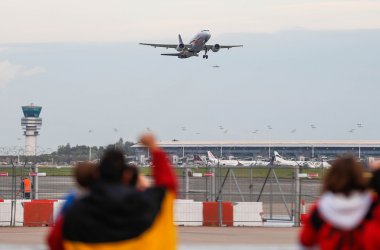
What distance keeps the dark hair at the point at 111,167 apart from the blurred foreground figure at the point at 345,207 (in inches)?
52.7

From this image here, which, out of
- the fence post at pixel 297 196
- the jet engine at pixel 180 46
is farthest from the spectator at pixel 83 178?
the jet engine at pixel 180 46

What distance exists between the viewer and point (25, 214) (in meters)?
25.9

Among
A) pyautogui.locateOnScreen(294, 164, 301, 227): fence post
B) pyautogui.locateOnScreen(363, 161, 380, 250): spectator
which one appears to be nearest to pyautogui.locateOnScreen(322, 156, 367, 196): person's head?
pyautogui.locateOnScreen(363, 161, 380, 250): spectator

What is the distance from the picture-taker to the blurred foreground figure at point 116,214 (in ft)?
21.0

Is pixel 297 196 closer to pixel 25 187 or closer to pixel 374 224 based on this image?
pixel 25 187

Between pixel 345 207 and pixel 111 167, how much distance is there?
151cm

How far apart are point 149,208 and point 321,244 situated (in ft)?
3.79

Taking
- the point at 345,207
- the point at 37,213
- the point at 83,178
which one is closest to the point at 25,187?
the point at 37,213

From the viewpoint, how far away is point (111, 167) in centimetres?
655

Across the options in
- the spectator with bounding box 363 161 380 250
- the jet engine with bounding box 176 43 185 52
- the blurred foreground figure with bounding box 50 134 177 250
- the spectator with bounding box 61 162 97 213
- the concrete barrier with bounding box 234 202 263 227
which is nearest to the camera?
the blurred foreground figure with bounding box 50 134 177 250

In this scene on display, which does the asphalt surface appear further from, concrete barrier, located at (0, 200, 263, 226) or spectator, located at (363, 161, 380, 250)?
spectator, located at (363, 161, 380, 250)

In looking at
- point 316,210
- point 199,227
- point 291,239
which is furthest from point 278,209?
point 316,210

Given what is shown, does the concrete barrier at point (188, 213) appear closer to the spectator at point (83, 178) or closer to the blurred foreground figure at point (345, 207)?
the spectator at point (83, 178)

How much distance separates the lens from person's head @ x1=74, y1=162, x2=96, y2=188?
23.0 ft
